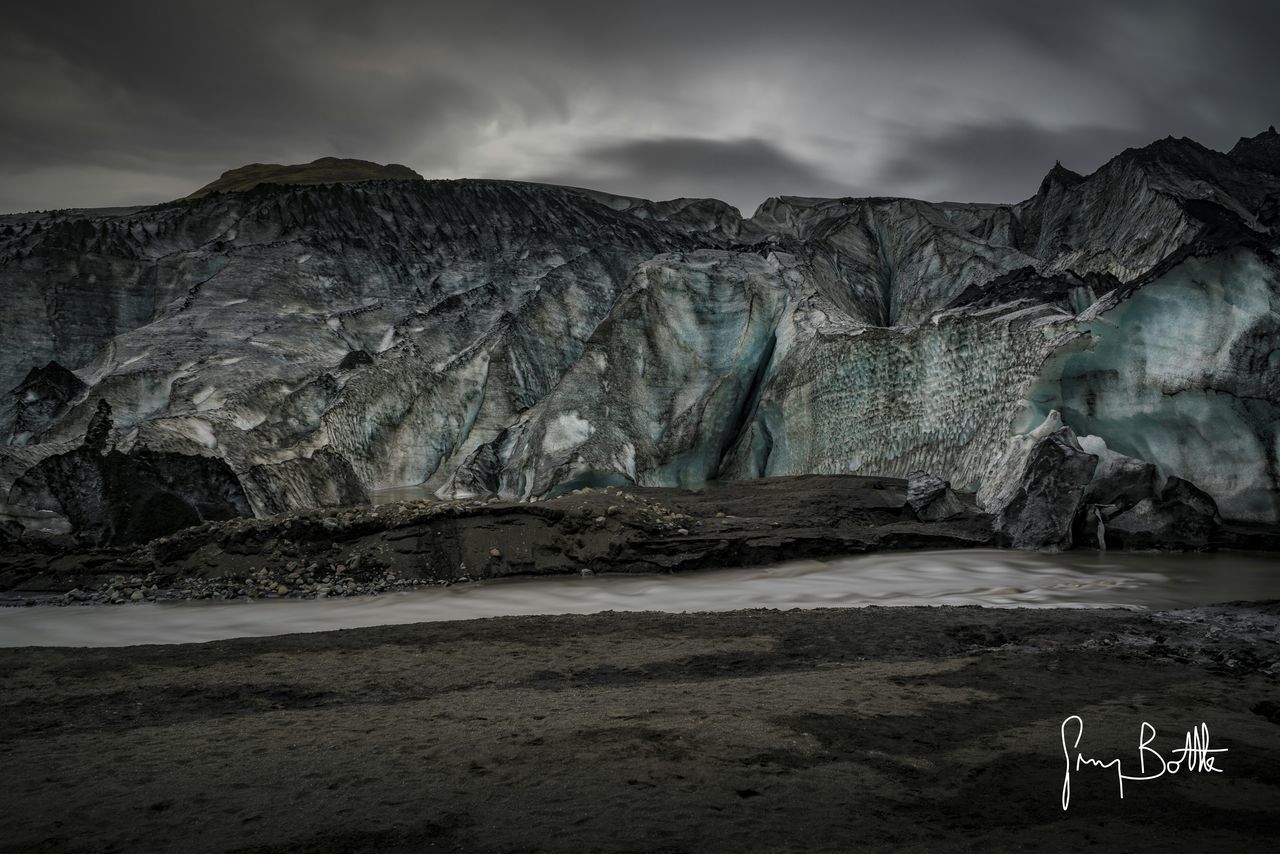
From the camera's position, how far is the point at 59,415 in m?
22.9

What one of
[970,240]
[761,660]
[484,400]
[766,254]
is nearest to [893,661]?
[761,660]

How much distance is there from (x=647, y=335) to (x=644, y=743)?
1716 centimetres

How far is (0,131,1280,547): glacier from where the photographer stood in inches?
491

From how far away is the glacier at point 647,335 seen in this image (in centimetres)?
1246

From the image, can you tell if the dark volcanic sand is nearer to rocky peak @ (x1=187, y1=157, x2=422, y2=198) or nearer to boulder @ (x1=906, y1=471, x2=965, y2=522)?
boulder @ (x1=906, y1=471, x2=965, y2=522)

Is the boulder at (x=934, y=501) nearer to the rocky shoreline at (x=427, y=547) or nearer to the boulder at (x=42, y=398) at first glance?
the rocky shoreline at (x=427, y=547)

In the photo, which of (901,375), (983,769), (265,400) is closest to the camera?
(983,769)

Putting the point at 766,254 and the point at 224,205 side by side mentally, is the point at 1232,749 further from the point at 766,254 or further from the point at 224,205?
the point at 224,205

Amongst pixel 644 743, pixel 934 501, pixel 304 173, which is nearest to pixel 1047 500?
pixel 934 501

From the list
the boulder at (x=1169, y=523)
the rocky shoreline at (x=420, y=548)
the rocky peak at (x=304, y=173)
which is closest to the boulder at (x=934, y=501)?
the rocky shoreline at (x=420, y=548)

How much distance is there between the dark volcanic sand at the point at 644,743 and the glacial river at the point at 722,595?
146 cm

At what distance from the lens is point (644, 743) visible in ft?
10.6

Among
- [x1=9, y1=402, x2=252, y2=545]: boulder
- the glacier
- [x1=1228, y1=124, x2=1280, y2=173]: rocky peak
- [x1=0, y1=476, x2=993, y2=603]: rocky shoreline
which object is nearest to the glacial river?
[x1=0, y1=476, x2=993, y2=603]: rocky shoreline

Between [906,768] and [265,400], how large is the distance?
20375 mm
